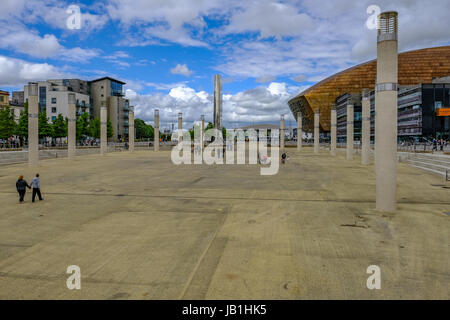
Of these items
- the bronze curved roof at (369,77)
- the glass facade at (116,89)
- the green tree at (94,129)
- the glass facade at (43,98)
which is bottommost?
the green tree at (94,129)

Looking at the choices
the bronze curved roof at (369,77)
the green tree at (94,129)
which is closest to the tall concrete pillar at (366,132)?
the green tree at (94,129)

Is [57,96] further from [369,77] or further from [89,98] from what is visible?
[369,77]

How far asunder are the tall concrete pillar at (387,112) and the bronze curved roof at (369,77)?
9196 cm

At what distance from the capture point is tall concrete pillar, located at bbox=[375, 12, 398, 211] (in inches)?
515

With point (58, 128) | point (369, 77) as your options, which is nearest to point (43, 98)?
point (58, 128)

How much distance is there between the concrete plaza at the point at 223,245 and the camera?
6.31m

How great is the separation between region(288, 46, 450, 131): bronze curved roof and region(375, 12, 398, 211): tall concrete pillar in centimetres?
9196

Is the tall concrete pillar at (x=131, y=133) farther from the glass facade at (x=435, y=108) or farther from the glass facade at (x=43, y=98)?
the glass facade at (x=435, y=108)

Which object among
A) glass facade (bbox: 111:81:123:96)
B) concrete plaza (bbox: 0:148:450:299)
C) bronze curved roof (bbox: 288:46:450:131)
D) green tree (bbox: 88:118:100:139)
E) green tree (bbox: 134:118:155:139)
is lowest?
concrete plaza (bbox: 0:148:450:299)

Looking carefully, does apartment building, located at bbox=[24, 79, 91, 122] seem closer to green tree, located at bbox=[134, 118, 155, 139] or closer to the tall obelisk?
green tree, located at bbox=[134, 118, 155, 139]

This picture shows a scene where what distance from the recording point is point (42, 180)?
21766 mm

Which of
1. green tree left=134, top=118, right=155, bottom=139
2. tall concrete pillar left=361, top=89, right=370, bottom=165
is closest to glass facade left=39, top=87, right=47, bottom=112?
green tree left=134, top=118, right=155, bottom=139
